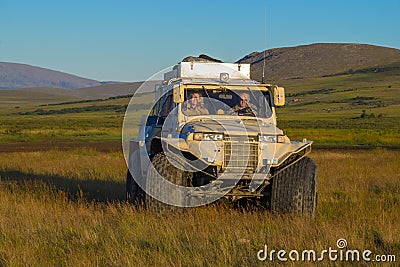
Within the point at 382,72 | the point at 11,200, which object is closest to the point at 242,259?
the point at 11,200

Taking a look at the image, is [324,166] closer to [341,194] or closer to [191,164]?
[341,194]

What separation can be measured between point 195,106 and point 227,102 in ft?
1.86

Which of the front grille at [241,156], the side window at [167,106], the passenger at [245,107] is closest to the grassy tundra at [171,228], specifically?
the side window at [167,106]

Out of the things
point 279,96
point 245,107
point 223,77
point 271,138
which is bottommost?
point 271,138

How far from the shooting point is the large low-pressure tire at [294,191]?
9.66 m

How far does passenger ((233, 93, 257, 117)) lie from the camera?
10.7 metres

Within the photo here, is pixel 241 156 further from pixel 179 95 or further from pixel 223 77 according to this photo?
pixel 223 77

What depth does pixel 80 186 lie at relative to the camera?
14.6 m

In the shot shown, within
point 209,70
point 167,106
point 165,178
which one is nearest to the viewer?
point 165,178

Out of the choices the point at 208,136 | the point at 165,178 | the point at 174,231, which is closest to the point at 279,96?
the point at 208,136

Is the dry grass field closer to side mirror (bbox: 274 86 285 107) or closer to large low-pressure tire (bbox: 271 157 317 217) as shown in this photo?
large low-pressure tire (bbox: 271 157 317 217)

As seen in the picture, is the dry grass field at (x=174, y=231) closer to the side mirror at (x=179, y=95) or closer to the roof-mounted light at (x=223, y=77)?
the side mirror at (x=179, y=95)

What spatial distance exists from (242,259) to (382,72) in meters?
176

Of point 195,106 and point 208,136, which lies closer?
point 208,136
